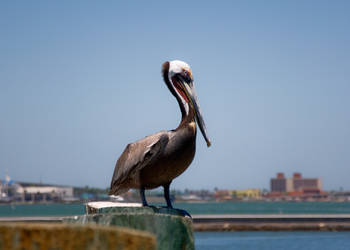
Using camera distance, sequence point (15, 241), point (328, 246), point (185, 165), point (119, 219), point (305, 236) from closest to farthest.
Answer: point (15, 241) < point (119, 219) < point (185, 165) < point (328, 246) < point (305, 236)

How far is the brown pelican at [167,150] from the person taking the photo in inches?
254

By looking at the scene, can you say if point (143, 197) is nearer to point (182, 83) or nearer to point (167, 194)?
point (167, 194)

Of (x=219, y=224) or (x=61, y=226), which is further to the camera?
(x=219, y=224)

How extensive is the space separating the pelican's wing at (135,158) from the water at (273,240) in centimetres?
3064

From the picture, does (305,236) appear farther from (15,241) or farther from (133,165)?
(15,241)

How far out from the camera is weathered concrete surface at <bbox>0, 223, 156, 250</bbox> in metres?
2.12

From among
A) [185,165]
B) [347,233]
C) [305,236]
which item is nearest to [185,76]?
[185,165]

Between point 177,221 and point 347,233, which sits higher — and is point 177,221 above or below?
above

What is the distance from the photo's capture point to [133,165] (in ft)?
21.9

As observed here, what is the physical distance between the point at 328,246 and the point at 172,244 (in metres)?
36.0

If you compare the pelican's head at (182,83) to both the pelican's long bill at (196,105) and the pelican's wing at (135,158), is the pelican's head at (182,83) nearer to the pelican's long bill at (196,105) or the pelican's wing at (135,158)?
the pelican's long bill at (196,105)

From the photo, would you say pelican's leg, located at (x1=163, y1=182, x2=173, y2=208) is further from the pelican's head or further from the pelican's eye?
the pelican's eye

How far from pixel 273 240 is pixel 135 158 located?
122ft

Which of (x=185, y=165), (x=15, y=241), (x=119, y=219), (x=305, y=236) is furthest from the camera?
(x=305, y=236)
